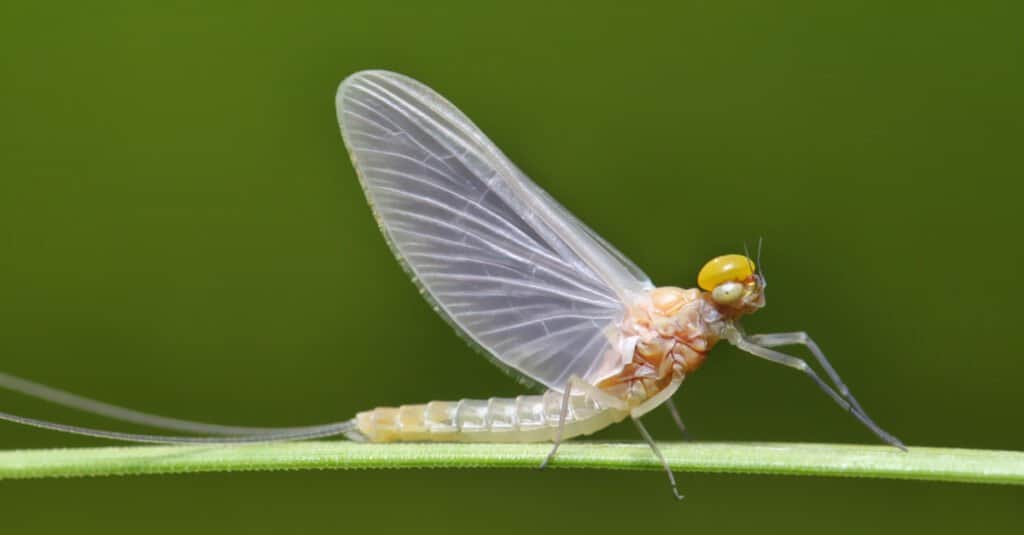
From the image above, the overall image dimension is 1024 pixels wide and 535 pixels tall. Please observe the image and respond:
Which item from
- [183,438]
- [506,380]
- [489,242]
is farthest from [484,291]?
[183,438]

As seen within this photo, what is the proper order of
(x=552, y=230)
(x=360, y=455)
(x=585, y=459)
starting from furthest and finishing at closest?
(x=552, y=230) < (x=585, y=459) < (x=360, y=455)

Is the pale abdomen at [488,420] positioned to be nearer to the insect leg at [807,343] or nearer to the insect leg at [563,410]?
the insect leg at [563,410]

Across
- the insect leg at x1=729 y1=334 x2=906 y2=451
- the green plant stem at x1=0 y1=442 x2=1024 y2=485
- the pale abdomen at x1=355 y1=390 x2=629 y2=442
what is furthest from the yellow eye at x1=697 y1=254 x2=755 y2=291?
the green plant stem at x1=0 y1=442 x2=1024 y2=485

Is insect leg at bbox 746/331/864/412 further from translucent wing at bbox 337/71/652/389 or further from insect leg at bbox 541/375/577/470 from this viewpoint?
insect leg at bbox 541/375/577/470

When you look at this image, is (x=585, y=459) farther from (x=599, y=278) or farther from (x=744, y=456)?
(x=599, y=278)

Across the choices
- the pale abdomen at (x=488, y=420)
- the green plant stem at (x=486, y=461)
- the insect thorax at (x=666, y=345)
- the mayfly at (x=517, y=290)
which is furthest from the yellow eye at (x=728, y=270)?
the green plant stem at (x=486, y=461)

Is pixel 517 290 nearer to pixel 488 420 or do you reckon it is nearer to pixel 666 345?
pixel 488 420

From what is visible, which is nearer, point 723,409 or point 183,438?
point 183,438
